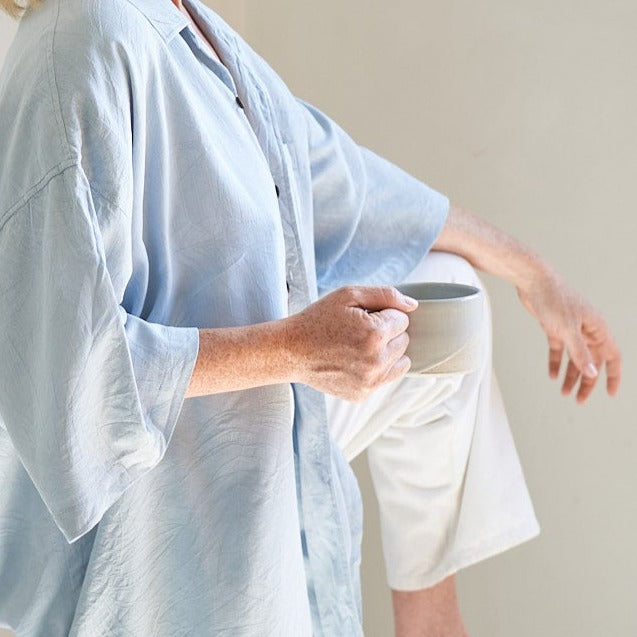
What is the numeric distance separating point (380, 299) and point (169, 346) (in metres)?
0.16

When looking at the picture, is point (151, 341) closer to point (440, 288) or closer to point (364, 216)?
point (440, 288)

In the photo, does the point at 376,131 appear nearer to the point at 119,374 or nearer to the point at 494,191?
the point at 494,191

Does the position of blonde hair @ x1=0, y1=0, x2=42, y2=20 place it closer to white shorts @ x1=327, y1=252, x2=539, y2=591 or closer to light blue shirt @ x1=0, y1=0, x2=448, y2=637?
light blue shirt @ x1=0, y1=0, x2=448, y2=637

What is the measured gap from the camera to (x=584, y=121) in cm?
143

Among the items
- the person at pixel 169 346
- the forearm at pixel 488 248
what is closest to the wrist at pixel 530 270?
the forearm at pixel 488 248

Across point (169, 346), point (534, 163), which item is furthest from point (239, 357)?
point (534, 163)

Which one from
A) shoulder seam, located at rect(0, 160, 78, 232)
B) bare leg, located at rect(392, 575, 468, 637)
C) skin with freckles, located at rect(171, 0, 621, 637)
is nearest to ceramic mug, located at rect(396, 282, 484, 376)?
skin with freckles, located at rect(171, 0, 621, 637)

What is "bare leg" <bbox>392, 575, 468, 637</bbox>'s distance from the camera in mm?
1288

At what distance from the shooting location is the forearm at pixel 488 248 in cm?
127

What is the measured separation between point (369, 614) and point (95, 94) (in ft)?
3.27

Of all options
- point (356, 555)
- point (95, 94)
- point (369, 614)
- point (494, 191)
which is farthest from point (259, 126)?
point (369, 614)

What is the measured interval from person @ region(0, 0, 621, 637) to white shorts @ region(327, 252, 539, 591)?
65 mm

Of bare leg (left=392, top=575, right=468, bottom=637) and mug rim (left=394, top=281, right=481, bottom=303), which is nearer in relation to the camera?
mug rim (left=394, top=281, right=481, bottom=303)

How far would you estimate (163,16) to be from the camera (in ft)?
3.03
